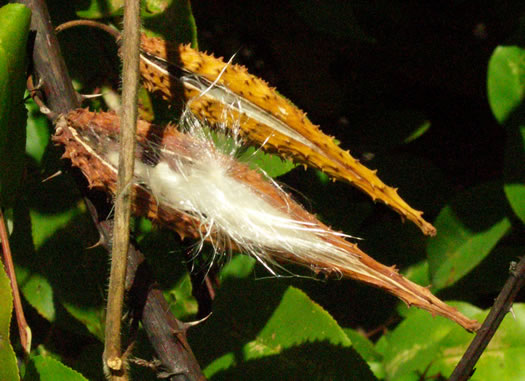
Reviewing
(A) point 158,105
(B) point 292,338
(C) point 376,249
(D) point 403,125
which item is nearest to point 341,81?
(D) point 403,125

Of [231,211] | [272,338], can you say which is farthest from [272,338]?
[231,211]

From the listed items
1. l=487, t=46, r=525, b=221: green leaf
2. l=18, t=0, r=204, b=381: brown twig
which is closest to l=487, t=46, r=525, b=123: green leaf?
l=487, t=46, r=525, b=221: green leaf

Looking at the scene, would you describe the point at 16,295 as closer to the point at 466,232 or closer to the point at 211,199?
the point at 211,199

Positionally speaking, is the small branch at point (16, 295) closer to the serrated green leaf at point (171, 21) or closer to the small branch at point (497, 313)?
the serrated green leaf at point (171, 21)

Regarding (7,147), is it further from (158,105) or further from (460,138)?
(460,138)

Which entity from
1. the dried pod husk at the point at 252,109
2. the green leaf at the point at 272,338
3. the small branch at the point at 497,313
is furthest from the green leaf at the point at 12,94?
the small branch at the point at 497,313
